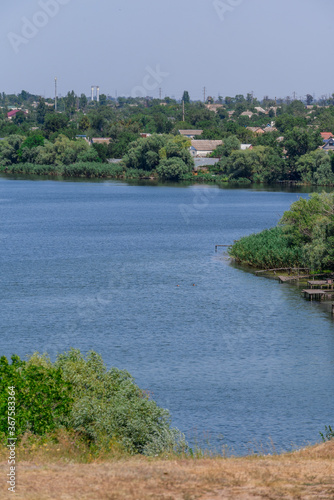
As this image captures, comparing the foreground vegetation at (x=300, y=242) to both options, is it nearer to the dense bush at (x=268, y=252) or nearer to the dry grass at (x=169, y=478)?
the dense bush at (x=268, y=252)

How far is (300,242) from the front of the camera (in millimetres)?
62375

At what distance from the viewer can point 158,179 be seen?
516ft

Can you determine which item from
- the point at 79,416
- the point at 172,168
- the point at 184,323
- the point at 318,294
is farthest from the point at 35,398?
the point at 172,168

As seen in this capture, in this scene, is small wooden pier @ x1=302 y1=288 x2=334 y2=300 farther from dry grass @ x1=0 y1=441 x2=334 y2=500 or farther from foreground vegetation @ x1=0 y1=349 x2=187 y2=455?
dry grass @ x1=0 y1=441 x2=334 y2=500

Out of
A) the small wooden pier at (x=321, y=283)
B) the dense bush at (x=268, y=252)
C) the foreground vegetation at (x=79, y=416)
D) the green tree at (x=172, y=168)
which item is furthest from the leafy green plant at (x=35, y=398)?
the green tree at (x=172, y=168)

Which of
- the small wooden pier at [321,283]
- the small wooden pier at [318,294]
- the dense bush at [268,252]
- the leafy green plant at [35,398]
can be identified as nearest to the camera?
the leafy green plant at [35,398]

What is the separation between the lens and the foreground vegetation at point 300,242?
2272 inches

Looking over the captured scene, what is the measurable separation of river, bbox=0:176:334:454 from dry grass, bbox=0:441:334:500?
21.5 ft

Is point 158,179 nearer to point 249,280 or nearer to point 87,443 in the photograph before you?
point 249,280

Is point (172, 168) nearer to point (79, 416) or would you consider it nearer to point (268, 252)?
point (268, 252)

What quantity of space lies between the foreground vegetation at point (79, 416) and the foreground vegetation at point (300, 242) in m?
34.6

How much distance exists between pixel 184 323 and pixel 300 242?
65.5ft

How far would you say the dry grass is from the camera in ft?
57.5

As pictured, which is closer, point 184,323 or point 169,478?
point 169,478
